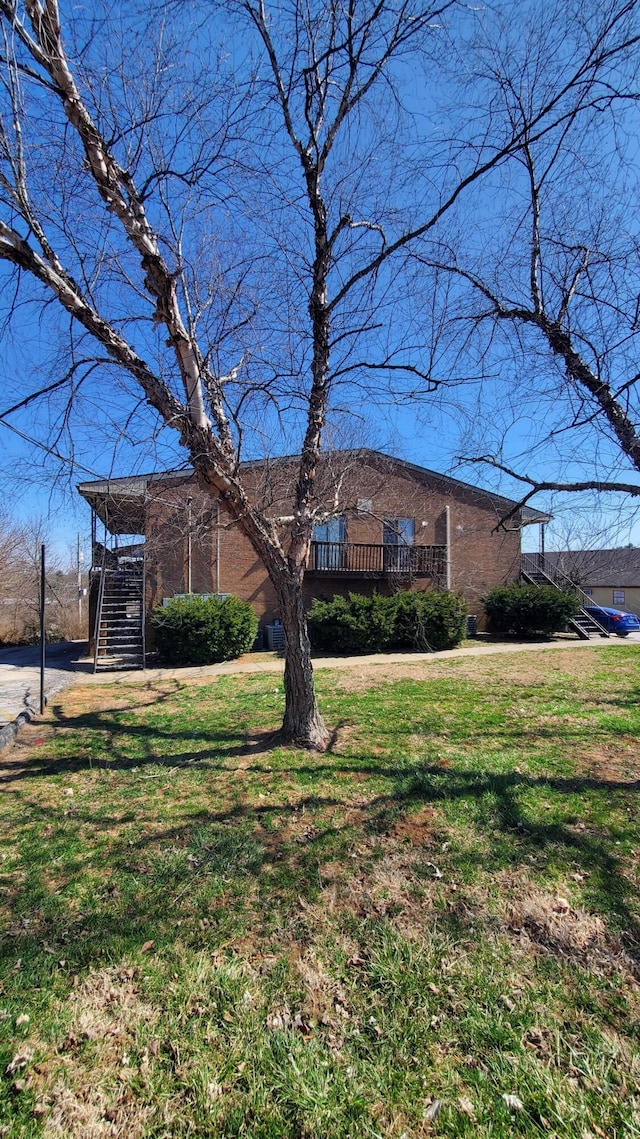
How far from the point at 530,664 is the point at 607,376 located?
8556 millimetres

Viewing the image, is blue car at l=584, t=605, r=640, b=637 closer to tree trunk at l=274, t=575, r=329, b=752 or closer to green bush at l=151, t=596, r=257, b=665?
green bush at l=151, t=596, r=257, b=665

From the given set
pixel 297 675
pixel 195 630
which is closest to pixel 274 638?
pixel 195 630

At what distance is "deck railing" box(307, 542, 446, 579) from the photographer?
16594 mm

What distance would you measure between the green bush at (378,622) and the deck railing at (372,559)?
246 cm

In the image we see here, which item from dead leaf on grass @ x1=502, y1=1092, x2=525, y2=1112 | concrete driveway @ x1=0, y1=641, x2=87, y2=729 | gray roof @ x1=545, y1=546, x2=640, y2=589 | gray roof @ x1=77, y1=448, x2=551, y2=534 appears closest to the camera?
dead leaf on grass @ x1=502, y1=1092, x2=525, y2=1112

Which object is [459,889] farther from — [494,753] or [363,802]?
[494,753]

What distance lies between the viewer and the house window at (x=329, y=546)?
16.5 m

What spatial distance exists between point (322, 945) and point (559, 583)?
18029 mm

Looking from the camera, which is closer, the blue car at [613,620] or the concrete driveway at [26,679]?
the concrete driveway at [26,679]

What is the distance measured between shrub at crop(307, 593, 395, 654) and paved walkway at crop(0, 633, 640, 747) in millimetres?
665

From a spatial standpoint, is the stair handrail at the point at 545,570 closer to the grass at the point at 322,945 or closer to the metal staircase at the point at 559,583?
the metal staircase at the point at 559,583

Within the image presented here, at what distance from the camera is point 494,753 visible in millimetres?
5012

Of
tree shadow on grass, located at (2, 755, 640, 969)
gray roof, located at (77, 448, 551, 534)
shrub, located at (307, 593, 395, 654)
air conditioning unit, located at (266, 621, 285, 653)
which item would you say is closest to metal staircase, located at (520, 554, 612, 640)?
shrub, located at (307, 593, 395, 654)

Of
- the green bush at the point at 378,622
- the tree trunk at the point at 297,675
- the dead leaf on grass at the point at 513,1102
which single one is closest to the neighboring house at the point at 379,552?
the green bush at the point at 378,622
